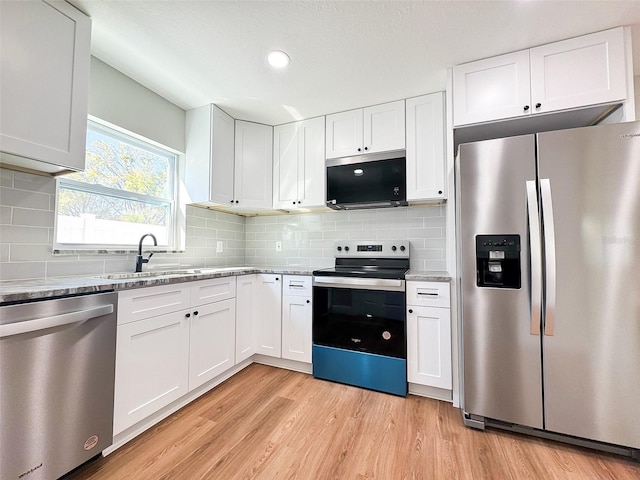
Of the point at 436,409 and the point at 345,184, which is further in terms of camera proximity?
the point at 345,184

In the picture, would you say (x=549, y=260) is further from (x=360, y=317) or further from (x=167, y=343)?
(x=167, y=343)

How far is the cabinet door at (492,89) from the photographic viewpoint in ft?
5.80

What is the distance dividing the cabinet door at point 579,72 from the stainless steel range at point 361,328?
1.53m

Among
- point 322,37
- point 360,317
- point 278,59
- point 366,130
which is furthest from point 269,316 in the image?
point 322,37

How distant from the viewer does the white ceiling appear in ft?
4.75

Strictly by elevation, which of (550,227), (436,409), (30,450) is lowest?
(436,409)

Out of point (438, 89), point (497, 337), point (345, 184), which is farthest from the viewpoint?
point (345, 184)

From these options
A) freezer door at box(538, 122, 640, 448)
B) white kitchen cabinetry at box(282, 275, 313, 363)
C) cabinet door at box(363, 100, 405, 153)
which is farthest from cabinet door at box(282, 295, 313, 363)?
freezer door at box(538, 122, 640, 448)

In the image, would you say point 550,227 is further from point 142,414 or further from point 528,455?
point 142,414

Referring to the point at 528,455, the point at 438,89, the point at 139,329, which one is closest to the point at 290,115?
the point at 438,89

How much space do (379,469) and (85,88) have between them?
104 inches

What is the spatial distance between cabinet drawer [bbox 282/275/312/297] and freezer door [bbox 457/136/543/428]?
1.24 meters

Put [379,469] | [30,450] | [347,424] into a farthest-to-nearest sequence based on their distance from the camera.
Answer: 1. [347,424]
2. [379,469]
3. [30,450]

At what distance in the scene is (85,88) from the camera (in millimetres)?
1519
